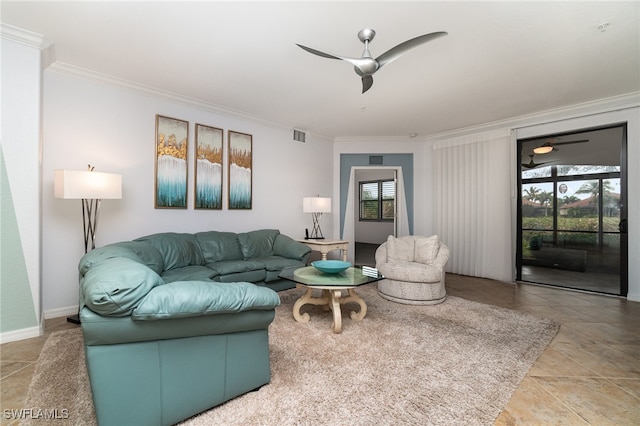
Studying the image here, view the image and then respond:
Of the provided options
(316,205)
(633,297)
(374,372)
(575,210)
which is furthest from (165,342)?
(575,210)

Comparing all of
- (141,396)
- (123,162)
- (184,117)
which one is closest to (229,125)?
(184,117)

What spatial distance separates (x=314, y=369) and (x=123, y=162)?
A: 3295 mm

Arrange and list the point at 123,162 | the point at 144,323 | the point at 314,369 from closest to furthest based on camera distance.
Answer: the point at 144,323, the point at 314,369, the point at 123,162

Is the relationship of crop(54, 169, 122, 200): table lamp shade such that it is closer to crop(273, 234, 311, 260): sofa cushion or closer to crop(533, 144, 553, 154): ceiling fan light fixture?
crop(273, 234, 311, 260): sofa cushion

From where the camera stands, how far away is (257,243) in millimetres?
4500

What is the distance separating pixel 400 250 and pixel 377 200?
551 cm

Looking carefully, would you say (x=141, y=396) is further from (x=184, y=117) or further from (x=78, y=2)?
(x=184, y=117)

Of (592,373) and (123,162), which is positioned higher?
(123,162)

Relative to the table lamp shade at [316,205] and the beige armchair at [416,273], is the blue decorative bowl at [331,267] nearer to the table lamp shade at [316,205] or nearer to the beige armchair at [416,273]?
the beige armchair at [416,273]

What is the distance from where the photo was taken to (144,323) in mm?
1403

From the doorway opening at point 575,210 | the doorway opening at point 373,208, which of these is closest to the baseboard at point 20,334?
the doorway opening at point 575,210

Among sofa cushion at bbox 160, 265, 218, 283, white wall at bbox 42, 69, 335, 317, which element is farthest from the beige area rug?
white wall at bbox 42, 69, 335, 317

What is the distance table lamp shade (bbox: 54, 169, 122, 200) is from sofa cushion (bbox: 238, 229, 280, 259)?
5.90 ft

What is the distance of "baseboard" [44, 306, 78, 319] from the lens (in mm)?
3158
